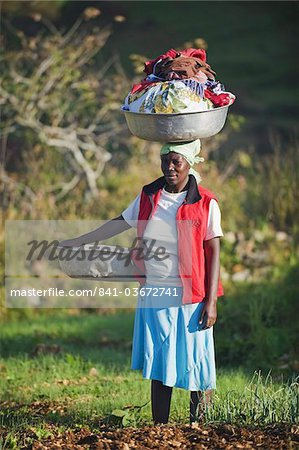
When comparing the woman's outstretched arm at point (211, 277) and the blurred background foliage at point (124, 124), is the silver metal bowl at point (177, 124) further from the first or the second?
the blurred background foliage at point (124, 124)

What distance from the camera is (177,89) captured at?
4.58 metres

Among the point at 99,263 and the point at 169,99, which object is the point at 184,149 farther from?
the point at 99,263

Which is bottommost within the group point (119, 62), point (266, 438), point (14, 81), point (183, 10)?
point (266, 438)

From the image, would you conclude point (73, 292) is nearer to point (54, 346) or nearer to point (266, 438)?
point (54, 346)

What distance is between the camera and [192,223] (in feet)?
15.5

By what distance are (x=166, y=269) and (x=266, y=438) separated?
1.06m

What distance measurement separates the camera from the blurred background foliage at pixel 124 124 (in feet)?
31.2

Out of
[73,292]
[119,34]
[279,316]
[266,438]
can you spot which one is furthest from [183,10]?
[266,438]

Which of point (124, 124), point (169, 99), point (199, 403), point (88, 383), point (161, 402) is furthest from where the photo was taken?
point (124, 124)

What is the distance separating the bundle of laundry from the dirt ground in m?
1.62

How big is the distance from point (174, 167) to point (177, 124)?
0.89 feet

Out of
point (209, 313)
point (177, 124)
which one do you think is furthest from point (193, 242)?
point (177, 124)

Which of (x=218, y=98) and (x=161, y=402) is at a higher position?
(x=218, y=98)

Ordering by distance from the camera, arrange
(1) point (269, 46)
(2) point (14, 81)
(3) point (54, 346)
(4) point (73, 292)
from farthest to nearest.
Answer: (1) point (269, 46), (2) point (14, 81), (4) point (73, 292), (3) point (54, 346)
